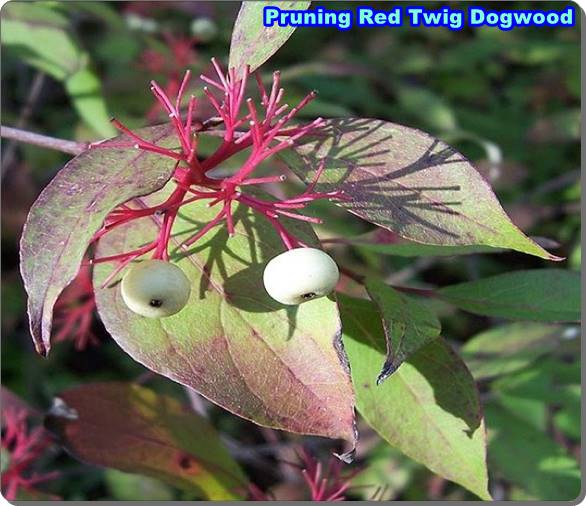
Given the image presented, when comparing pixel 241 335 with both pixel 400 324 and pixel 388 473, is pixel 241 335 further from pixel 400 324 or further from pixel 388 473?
pixel 388 473

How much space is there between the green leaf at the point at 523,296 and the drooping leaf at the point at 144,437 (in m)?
0.37

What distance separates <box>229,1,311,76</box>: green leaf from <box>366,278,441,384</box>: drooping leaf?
255 mm

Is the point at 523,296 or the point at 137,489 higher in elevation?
the point at 523,296

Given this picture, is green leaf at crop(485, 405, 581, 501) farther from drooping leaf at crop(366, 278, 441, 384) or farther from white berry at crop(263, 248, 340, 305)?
white berry at crop(263, 248, 340, 305)

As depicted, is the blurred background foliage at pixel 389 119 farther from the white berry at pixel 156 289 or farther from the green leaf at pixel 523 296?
the white berry at pixel 156 289

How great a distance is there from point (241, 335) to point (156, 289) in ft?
0.35

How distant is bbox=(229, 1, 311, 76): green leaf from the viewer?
30.4 inches

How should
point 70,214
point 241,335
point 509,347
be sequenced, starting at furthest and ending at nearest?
point 509,347, point 241,335, point 70,214

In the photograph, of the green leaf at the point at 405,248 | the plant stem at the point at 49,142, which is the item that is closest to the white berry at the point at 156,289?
the plant stem at the point at 49,142

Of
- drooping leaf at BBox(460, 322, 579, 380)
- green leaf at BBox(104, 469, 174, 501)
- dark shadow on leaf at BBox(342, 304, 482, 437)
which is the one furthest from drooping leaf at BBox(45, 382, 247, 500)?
green leaf at BBox(104, 469, 174, 501)

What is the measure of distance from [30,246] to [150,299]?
0.36 ft

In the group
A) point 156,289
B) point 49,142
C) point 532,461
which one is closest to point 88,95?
point 49,142

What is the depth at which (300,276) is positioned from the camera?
0.65m

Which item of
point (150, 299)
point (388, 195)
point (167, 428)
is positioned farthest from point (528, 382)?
point (150, 299)
